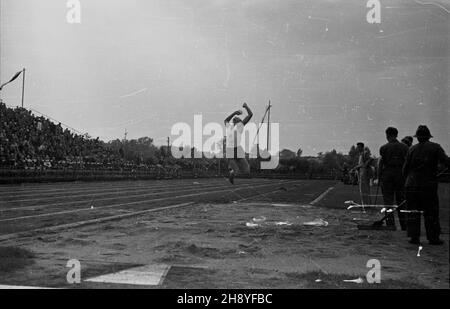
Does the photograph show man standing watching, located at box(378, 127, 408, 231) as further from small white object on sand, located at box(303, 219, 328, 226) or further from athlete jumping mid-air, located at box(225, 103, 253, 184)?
athlete jumping mid-air, located at box(225, 103, 253, 184)

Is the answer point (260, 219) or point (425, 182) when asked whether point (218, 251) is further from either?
point (260, 219)

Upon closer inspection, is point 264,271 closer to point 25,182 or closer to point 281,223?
point 281,223

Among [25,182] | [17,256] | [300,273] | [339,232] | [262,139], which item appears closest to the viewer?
[300,273]

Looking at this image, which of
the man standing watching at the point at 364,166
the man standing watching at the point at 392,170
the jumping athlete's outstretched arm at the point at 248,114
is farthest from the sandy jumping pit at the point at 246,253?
the man standing watching at the point at 364,166

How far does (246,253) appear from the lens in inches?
243

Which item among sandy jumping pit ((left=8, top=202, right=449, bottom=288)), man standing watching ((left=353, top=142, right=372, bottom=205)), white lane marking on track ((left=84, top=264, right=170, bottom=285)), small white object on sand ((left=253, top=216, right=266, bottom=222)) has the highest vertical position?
man standing watching ((left=353, top=142, right=372, bottom=205))

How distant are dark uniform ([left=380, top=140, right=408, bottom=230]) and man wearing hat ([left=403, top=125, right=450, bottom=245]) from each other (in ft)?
5.01

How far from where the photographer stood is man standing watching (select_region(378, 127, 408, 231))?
339 inches

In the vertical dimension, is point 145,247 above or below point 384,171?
below

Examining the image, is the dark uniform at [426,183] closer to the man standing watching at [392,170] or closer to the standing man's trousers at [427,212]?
the standing man's trousers at [427,212]

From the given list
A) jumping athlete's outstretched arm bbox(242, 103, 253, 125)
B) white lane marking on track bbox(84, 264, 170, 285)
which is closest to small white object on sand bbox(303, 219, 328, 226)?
jumping athlete's outstretched arm bbox(242, 103, 253, 125)

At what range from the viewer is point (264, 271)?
16.7 ft

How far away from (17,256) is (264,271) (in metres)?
2.93
